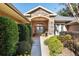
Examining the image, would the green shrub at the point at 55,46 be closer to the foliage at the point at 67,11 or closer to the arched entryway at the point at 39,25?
the arched entryway at the point at 39,25

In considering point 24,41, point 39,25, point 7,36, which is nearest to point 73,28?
point 39,25

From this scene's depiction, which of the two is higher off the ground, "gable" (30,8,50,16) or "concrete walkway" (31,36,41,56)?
"gable" (30,8,50,16)

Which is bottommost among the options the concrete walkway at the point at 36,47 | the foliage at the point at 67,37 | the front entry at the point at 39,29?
the concrete walkway at the point at 36,47

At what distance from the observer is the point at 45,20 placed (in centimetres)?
330

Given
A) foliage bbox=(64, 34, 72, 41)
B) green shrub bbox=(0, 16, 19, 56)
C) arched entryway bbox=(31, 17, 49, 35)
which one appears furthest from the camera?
arched entryway bbox=(31, 17, 49, 35)

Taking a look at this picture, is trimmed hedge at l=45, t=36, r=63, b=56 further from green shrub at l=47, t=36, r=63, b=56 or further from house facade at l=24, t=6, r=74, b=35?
house facade at l=24, t=6, r=74, b=35

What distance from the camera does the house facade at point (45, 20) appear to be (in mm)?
3254

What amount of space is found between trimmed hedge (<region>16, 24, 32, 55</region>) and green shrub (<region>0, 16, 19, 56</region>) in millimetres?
101

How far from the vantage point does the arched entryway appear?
10.8ft

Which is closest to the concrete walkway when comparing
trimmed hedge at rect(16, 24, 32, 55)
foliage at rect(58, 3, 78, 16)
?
trimmed hedge at rect(16, 24, 32, 55)

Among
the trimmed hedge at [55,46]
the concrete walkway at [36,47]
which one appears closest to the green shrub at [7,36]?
the concrete walkway at [36,47]

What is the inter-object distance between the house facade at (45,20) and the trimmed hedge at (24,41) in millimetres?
113

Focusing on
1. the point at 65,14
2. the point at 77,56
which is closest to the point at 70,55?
the point at 77,56

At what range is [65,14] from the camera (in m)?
3.27
